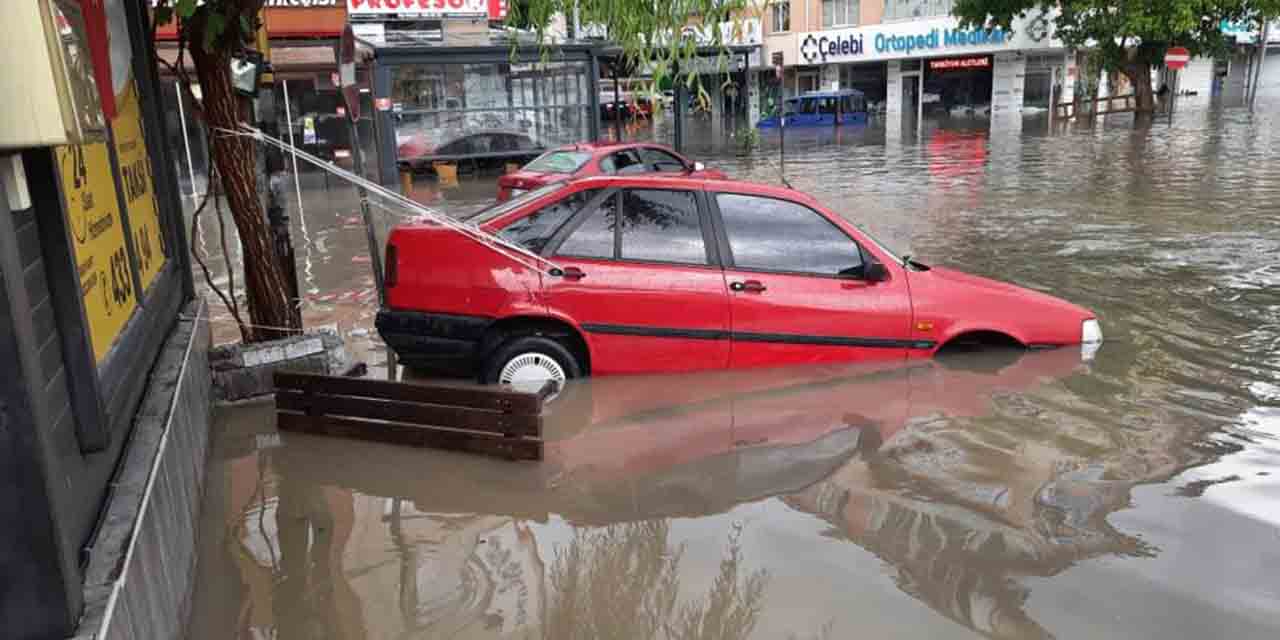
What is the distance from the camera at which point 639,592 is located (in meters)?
3.95

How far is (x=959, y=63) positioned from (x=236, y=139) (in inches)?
1881

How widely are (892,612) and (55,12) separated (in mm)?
3333

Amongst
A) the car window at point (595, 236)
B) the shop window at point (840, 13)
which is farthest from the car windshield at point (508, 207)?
the shop window at point (840, 13)

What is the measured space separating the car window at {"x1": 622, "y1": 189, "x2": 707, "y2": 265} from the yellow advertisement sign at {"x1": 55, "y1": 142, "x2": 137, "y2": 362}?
3.00 metres

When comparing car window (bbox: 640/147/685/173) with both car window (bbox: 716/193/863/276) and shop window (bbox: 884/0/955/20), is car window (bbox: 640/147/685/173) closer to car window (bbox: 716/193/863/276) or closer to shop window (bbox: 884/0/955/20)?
car window (bbox: 716/193/863/276)

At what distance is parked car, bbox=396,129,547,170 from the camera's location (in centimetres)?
2328

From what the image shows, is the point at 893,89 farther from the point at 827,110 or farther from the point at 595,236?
the point at 595,236

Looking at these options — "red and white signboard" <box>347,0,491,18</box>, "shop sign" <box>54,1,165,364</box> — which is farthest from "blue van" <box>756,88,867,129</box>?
"shop sign" <box>54,1,165,364</box>

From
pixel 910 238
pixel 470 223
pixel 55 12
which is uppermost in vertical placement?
pixel 55 12

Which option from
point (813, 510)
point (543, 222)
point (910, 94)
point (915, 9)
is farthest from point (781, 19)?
point (813, 510)

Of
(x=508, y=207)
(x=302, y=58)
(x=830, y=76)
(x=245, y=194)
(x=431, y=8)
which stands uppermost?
(x=431, y=8)

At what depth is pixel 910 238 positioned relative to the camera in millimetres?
12867

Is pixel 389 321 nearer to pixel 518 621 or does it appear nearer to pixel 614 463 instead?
pixel 614 463

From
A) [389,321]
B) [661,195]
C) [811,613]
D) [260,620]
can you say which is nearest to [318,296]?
[389,321]
